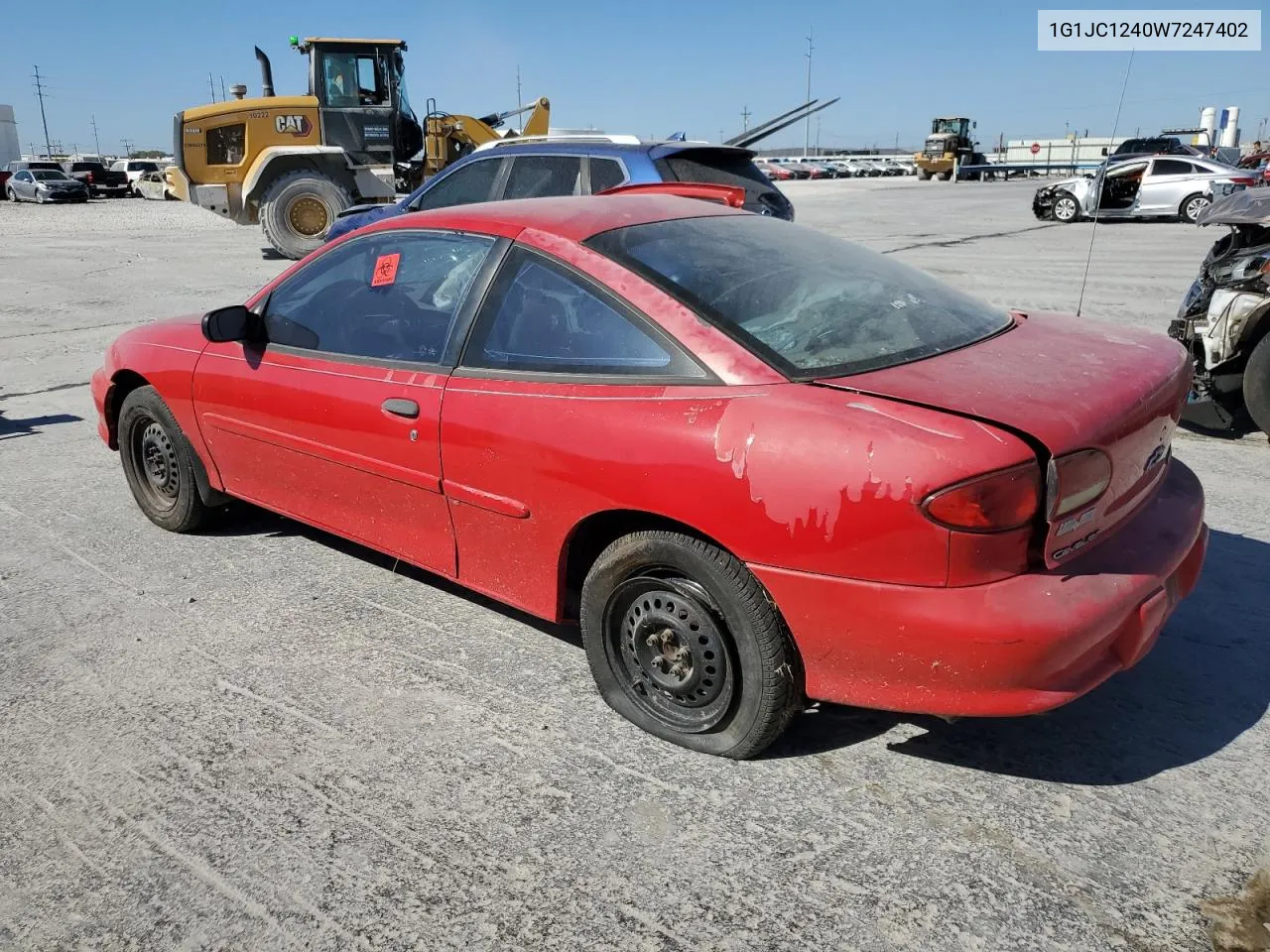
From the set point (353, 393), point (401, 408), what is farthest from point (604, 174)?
point (401, 408)

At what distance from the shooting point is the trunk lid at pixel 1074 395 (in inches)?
93.0

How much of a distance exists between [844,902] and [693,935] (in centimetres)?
35

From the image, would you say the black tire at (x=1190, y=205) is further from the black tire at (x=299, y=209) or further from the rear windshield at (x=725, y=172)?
the black tire at (x=299, y=209)

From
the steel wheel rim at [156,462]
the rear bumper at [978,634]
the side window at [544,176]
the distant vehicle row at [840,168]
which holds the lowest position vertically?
the distant vehicle row at [840,168]

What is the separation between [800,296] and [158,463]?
10.2 feet

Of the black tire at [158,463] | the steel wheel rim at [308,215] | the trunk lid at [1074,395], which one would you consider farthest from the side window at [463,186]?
the steel wheel rim at [308,215]

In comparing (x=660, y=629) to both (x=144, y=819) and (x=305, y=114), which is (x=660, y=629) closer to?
(x=144, y=819)

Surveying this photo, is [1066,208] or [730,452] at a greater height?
[730,452]

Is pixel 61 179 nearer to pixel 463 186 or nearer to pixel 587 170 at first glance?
pixel 463 186

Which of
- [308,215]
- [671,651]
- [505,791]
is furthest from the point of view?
[308,215]

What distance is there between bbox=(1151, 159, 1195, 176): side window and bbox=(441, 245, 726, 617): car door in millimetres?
22375

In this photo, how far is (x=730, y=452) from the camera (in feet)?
8.04

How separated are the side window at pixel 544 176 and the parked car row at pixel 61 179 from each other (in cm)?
3771

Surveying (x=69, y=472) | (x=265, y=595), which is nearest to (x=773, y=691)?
(x=265, y=595)
